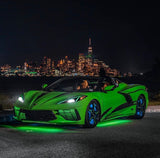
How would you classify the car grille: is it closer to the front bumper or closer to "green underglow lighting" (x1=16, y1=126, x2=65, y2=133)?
the front bumper

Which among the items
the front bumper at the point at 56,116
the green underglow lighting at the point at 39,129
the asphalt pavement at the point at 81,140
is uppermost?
the front bumper at the point at 56,116

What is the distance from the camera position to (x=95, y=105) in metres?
8.73

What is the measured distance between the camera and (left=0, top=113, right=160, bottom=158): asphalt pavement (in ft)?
19.0

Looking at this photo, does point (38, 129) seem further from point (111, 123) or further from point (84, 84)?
point (111, 123)

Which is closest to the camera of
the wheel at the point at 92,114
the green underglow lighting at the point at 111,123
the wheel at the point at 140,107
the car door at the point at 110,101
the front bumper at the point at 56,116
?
the front bumper at the point at 56,116

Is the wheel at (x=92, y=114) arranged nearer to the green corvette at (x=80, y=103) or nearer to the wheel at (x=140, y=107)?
the green corvette at (x=80, y=103)

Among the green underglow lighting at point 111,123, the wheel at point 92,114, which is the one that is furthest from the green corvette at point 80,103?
the green underglow lighting at point 111,123

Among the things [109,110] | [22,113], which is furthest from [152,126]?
[22,113]

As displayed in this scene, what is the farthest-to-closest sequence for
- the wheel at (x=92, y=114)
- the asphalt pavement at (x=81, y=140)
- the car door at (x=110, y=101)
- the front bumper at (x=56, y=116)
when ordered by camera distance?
the car door at (x=110, y=101) → the wheel at (x=92, y=114) → the front bumper at (x=56, y=116) → the asphalt pavement at (x=81, y=140)

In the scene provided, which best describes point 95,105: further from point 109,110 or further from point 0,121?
point 0,121

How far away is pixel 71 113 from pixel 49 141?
137cm

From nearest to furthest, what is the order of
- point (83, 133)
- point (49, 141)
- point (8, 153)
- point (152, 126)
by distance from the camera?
point (8, 153) → point (49, 141) → point (83, 133) → point (152, 126)

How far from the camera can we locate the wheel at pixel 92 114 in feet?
27.7

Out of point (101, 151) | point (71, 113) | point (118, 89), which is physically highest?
point (118, 89)
